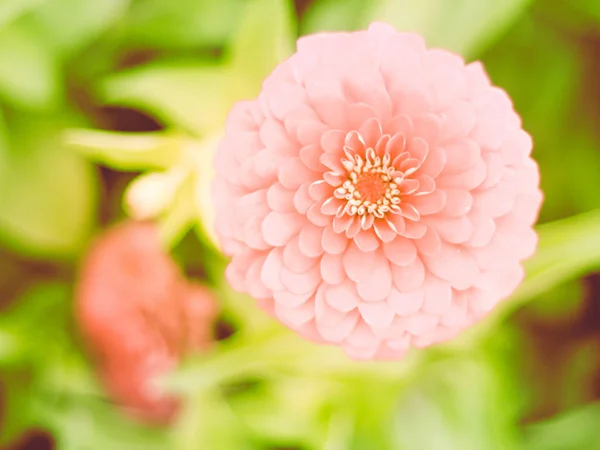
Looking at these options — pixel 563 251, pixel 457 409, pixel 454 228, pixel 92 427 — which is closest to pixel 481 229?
pixel 454 228

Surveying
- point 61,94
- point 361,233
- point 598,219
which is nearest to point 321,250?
point 361,233

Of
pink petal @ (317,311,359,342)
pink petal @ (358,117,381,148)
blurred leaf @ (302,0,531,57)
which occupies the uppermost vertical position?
blurred leaf @ (302,0,531,57)

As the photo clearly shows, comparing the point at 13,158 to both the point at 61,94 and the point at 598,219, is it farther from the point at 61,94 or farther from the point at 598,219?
the point at 598,219

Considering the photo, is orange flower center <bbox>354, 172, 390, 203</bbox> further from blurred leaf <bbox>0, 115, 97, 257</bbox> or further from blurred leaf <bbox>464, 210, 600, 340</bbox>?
blurred leaf <bbox>0, 115, 97, 257</bbox>

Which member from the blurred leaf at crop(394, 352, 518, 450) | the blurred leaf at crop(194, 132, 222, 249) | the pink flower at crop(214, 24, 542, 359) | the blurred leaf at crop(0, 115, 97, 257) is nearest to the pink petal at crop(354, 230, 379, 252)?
the pink flower at crop(214, 24, 542, 359)

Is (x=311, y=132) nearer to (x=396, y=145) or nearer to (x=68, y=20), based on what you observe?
(x=396, y=145)
